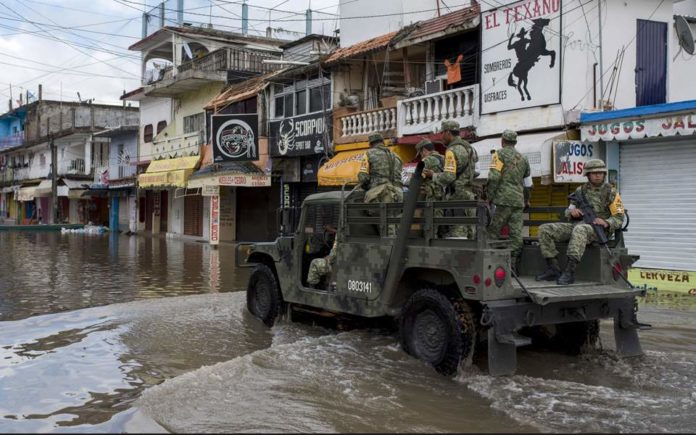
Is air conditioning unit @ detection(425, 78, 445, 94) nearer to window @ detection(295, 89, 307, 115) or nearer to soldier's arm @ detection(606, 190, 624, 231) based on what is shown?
window @ detection(295, 89, 307, 115)

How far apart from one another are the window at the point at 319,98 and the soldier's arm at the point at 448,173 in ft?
46.7

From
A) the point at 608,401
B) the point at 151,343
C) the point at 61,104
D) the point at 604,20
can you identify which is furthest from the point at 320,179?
the point at 61,104

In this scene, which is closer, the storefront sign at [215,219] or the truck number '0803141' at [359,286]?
the truck number '0803141' at [359,286]

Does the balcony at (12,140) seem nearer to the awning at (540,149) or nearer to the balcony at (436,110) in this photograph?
the balcony at (436,110)

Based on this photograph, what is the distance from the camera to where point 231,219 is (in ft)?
94.7

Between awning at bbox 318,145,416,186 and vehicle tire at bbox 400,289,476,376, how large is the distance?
11.5 meters

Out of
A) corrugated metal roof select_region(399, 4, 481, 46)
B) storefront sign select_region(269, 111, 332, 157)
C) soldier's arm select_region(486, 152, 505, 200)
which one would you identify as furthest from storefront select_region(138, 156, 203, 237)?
soldier's arm select_region(486, 152, 505, 200)

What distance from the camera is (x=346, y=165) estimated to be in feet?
61.4

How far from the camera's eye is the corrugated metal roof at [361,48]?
17875 millimetres

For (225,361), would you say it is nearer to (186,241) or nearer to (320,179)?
(320,179)

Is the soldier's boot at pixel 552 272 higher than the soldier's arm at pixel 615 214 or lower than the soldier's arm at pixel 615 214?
lower

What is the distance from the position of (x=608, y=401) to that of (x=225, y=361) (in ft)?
11.5

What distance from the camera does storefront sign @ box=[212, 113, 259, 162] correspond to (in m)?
23.8

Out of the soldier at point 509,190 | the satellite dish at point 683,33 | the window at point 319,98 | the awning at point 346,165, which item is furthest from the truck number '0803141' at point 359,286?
the window at point 319,98
